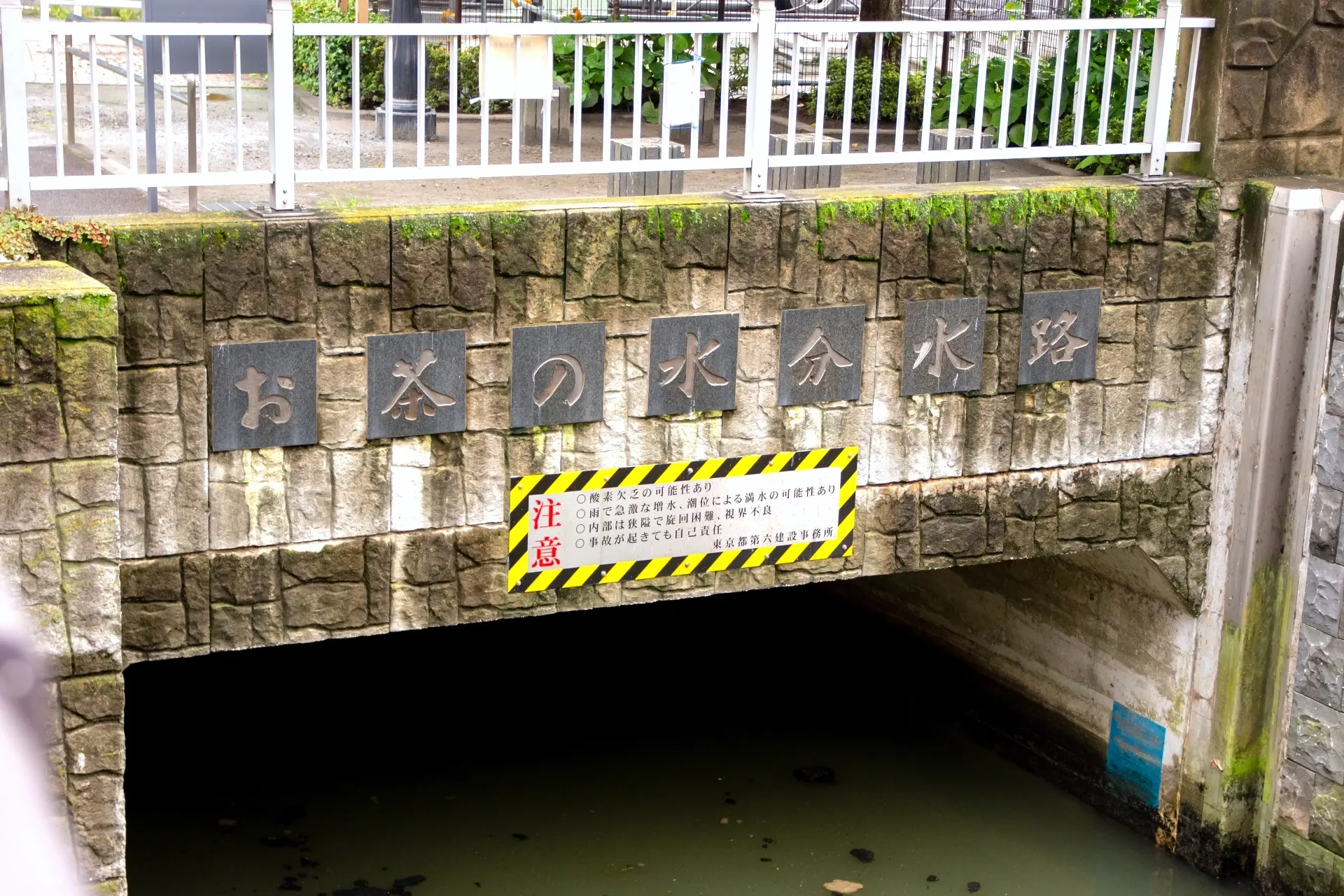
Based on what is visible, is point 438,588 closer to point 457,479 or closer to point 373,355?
point 457,479

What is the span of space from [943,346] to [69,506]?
3544mm

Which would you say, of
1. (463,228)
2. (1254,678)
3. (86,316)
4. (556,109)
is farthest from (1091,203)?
(86,316)

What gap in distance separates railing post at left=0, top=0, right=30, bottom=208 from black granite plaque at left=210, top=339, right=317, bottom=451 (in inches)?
30.7

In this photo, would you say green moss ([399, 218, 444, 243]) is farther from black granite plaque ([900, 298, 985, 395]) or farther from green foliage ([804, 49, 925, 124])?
green foliage ([804, 49, 925, 124])

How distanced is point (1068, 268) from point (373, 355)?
300cm

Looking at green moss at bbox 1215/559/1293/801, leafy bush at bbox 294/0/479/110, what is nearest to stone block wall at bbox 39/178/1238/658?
green moss at bbox 1215/559/1293/801

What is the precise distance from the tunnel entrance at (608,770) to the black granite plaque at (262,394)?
2800 millimetres

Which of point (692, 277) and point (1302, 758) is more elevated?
point (692, 277)

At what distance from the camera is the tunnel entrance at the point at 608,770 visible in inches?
311

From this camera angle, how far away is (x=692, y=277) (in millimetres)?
6254

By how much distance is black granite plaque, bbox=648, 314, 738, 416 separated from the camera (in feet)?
20.5

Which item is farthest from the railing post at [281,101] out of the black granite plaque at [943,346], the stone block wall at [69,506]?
the black granite plaque at [943,346]

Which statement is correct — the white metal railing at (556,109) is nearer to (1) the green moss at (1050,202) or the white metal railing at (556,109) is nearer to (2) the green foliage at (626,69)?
(2) the green foliage at (626,69)

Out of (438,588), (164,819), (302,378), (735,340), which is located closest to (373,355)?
(302,378)
